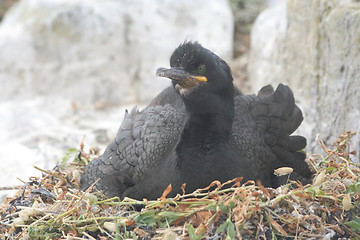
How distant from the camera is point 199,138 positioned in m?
4.14

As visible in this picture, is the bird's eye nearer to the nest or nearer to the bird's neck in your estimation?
the bird's neck

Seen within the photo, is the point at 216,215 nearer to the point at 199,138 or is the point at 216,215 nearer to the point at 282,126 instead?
the point at 199,138

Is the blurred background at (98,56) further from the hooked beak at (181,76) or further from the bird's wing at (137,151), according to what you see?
the hooked beak at (181,76)

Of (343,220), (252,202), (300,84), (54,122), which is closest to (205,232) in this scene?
(252,202)

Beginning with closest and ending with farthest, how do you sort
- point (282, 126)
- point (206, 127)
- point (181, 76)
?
point (181, 76)
point (206, 127)
point (282, 126)

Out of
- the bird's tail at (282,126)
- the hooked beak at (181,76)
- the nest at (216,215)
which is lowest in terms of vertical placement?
the nest at (216,215)

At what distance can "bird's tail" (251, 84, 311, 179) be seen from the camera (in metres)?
4.66

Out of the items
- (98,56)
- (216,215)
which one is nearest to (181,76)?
(216,215)

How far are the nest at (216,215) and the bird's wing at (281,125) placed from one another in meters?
0.62

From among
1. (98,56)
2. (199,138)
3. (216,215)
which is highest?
(98,56)

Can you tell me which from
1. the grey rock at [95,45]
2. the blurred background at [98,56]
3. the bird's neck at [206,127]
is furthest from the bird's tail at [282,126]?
the grey rock at [95,45]

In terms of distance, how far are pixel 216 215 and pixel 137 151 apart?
1245 mm

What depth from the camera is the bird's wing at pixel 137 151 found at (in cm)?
445

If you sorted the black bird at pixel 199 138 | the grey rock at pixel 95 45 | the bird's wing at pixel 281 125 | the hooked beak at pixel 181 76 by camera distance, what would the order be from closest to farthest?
the hooked beak at pixel 181 76 < the black bird at pixel 199 138 < the bird's wing at pixel 281 125 < the grey rock at pixel 95 45
